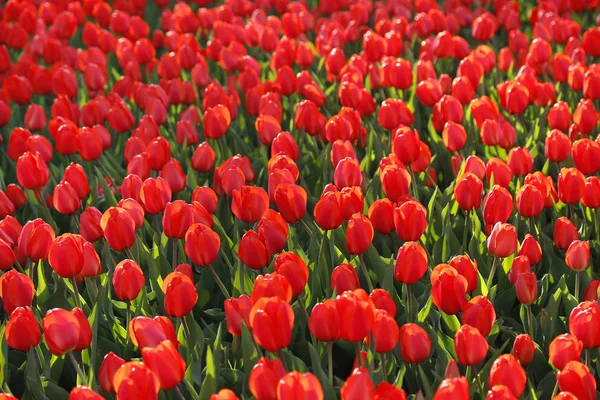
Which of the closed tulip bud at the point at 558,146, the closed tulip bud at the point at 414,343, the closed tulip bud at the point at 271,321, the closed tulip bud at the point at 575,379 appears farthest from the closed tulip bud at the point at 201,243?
the closed tulip bud at the point at 558,146

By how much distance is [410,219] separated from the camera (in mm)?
2535

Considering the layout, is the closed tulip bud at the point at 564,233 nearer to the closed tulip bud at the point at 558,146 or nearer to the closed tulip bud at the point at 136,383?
the closed tulip bud at the point at 558,146

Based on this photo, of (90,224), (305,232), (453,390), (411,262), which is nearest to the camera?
(453,390)

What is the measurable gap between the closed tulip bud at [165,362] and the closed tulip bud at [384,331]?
0.43 meters

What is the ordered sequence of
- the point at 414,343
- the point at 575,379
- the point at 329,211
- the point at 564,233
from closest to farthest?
1. the point at 575,379
2. the point at 414,343
3. the point at 329,211
4. the point at 564,233

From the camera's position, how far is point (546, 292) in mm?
2635

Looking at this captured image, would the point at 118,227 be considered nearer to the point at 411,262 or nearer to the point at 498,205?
the point at 411,262

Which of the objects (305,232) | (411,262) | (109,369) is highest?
(411,262)

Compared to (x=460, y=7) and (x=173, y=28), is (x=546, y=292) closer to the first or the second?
(x=460, y=7)

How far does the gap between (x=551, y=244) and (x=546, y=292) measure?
0.24 m

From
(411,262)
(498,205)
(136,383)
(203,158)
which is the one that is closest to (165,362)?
(136,383)

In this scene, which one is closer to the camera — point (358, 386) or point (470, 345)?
point (358, 386)

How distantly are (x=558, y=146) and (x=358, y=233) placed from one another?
0.99 meters

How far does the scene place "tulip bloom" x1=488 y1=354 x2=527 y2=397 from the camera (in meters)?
1.87
